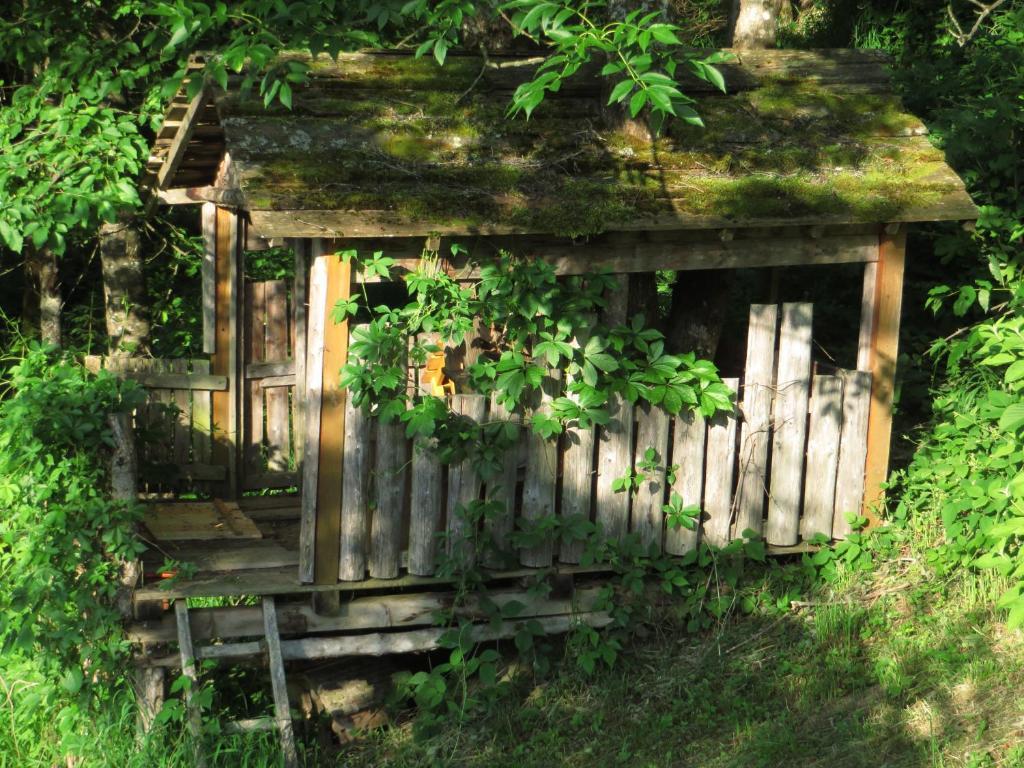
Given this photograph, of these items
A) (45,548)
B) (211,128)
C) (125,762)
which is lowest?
(125,762)

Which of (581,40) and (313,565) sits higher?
(581,40)

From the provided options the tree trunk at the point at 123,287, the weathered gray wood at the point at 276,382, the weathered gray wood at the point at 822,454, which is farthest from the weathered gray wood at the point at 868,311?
the tree trunk at the point at 123,287

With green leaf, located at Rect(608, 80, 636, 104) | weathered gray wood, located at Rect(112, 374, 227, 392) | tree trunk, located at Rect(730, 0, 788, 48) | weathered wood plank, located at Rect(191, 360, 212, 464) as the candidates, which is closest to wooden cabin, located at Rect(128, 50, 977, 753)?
tree trunk, located at Rect(730, 0, 788, 48)

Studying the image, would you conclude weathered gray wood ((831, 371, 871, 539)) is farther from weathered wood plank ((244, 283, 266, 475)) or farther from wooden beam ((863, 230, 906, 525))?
weathered wood plank ((244, 283, 266, 475))

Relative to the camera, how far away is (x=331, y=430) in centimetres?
650

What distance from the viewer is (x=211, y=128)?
8.32m

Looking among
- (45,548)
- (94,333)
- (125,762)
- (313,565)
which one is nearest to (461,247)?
(313,565)

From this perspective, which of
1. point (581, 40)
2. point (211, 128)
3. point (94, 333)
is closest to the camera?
point (581, 40)

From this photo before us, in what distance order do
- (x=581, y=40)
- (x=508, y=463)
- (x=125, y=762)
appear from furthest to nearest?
(x=508, y=463)
(x=125, y=762)
(x=581, y=40)

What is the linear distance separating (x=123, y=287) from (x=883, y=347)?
660 centimetres

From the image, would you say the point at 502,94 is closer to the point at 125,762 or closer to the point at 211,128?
the point at 211,128

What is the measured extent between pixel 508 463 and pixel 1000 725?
2.83 meters

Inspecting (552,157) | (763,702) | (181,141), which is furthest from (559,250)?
(181,141)

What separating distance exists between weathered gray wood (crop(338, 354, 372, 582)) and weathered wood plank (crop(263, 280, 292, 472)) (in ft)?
9.16
